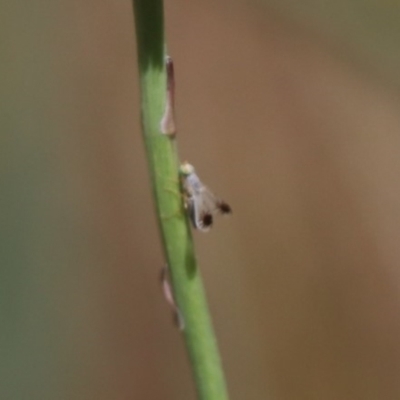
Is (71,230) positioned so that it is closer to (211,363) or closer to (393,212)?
(393,212)

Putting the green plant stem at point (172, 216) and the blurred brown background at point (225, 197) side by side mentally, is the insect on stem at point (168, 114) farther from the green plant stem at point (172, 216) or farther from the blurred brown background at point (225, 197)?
the blurred brown background at point (225, 197)

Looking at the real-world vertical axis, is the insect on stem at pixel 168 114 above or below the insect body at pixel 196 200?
above

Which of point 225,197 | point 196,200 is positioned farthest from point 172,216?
point 225,197

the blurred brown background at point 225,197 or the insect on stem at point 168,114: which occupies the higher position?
the blurred brown background at point 225,197

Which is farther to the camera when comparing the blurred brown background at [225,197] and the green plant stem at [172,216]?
the blurred brown background at [225,197]

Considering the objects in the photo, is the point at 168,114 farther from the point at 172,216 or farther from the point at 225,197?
the point at 225,197

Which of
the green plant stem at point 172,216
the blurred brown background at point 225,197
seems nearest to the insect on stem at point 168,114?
the green plant stem at point 172,216

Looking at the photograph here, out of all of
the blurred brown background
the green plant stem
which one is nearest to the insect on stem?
the green plant stem
